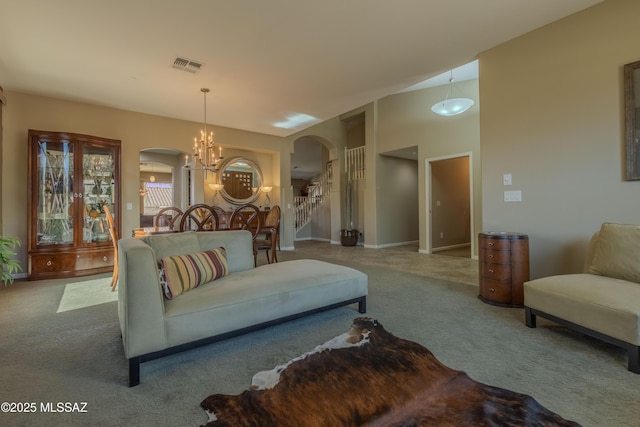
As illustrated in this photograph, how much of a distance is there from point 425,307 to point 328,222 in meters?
6.28

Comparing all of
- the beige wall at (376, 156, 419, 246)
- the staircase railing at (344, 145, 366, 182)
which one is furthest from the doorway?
the staircase railing at (344, 145, 366, 182)

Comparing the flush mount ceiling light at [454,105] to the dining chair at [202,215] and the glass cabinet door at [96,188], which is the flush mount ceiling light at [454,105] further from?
the glass cabinet door at [96,188]

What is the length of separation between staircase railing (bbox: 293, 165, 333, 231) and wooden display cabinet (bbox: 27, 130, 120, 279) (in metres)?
5.63

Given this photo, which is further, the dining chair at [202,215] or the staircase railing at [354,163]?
the staircase railing at [354,163]

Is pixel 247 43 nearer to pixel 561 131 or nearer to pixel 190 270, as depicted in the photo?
pixel 190 270

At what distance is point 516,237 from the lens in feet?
9.34

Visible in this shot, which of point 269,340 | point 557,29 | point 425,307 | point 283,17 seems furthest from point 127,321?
point 557,29

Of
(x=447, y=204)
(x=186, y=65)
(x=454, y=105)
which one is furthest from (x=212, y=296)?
(x=447, y=204)

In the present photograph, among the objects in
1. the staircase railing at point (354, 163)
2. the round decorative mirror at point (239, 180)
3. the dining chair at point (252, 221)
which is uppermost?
the staircase railing at point (354, 163)

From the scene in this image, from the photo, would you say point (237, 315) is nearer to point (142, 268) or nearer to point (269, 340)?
point (269, 340)

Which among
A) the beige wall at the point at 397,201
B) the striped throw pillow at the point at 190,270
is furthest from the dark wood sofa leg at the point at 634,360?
the beige wall at the point at 397,201

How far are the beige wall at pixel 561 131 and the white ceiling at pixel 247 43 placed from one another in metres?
0.28

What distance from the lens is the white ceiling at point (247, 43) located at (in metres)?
2.54

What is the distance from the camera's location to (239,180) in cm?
700
